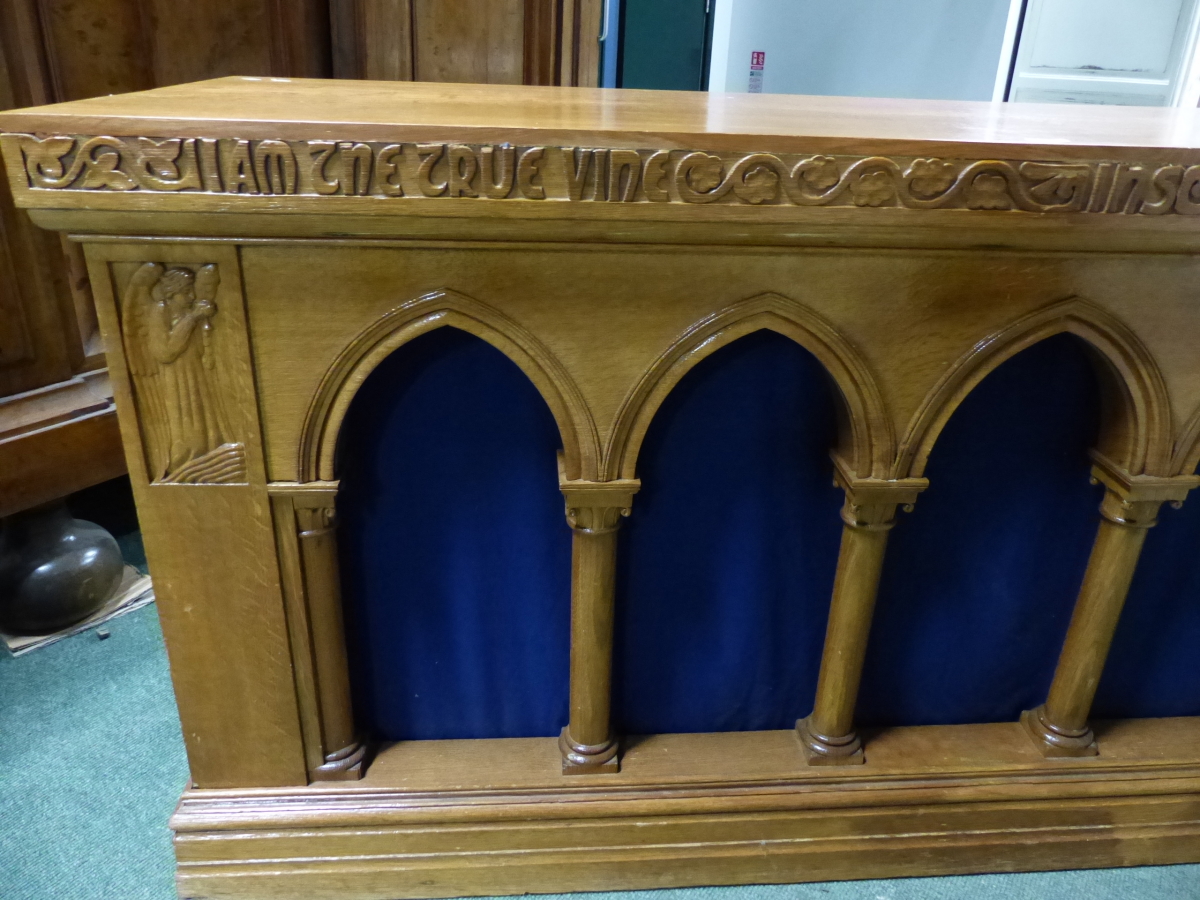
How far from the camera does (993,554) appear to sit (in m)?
1.27

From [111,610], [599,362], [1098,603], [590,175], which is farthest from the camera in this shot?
[111,610]

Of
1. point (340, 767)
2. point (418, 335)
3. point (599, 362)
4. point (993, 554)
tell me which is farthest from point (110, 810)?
point (993, 554)

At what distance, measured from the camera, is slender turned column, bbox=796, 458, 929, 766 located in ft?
3.71

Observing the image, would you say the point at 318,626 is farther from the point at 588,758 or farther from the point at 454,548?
the point at 588,758

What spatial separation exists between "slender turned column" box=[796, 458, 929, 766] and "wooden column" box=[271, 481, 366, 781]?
0.66 m

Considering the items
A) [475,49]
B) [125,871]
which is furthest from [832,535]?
[475,49]

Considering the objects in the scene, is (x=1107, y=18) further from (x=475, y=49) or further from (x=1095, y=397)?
(x=1095, y=397)

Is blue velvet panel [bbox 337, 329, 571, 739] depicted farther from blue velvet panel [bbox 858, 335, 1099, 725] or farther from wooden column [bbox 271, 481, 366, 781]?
blue velvet panel [bbox 858, 335, 1099, 725]

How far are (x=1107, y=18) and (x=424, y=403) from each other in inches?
167

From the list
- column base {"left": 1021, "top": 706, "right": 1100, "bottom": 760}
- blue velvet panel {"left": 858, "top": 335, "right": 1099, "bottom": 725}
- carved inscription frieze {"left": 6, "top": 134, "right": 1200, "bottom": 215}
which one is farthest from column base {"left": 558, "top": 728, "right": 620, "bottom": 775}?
carved inscription frieze {"left": 6, "top": 134, "right": 1200, "bottom": 215}

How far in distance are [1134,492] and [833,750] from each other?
0.54m

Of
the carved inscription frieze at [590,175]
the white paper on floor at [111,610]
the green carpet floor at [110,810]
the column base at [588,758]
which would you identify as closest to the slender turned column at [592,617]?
the column base at [588,758]

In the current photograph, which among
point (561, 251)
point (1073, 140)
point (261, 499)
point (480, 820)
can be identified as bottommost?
point (480, 820)

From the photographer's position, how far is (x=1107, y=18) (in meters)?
3.94
